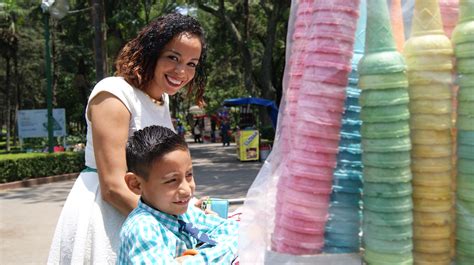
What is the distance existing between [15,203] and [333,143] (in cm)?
1109

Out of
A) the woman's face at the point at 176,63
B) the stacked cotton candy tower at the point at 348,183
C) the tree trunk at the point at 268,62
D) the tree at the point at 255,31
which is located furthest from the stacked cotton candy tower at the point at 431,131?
the tree trunk at the point at 268,62

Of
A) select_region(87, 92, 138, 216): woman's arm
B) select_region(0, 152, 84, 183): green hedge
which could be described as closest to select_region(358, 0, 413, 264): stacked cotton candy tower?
select_region(87, 92, 138, 216): woman's arm

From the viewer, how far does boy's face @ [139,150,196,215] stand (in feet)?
4.99

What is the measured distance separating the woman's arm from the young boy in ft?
0.31

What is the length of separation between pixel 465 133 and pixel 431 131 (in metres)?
0.07

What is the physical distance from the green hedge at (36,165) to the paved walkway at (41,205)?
0.60 m

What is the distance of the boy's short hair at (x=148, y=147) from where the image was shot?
1535 millimetres

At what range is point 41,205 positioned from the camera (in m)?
10.6

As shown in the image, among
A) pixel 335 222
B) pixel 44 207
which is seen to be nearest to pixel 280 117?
pixel 335 222

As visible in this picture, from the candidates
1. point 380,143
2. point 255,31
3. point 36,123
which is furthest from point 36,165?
point 255,31

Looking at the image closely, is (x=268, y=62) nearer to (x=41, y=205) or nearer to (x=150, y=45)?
(x=41, y=205)

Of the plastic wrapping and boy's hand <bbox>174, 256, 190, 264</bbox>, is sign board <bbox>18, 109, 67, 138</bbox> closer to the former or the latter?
boy's hand <bbox>174, 256, 190, 264</bbox>

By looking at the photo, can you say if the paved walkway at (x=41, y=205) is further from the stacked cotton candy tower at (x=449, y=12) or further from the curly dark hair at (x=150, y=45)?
the stacked cotton candy tower at (x=449, y=12)

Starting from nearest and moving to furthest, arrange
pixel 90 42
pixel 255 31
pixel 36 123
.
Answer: pixel 36 123, pixel 255 31, pixel 90 42
